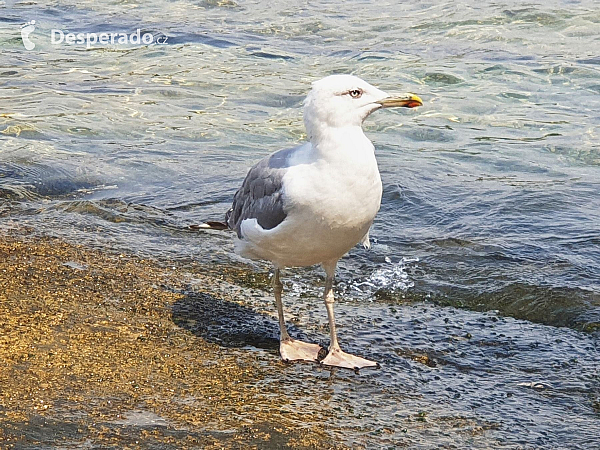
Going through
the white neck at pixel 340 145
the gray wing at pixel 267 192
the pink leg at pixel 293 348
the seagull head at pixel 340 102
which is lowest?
the pink leg at pixel 293 348

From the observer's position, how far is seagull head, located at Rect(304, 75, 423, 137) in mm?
4824

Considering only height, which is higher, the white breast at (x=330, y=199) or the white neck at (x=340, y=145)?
the white neck at (x=340, y=145)

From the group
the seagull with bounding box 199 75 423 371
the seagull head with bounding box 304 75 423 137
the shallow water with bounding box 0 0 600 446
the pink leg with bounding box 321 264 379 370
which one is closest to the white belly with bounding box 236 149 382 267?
the seagull with bounding box 199 75 423 371

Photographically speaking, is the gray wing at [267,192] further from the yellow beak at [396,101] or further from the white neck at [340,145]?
the yellow beak at [396,101]

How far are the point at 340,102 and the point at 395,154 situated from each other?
212 inches

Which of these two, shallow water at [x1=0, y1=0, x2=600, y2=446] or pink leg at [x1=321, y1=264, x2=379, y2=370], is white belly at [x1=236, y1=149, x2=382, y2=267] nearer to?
pink leg at [x1=321, y1=264, x2=379, y2=370]

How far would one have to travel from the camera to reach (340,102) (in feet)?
15.9

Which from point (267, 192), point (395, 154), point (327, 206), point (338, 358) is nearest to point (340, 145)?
point (327, 206)

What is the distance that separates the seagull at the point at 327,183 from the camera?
15.6ft

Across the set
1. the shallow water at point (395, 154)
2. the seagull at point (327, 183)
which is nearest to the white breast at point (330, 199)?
the seagull at point (327, 183)

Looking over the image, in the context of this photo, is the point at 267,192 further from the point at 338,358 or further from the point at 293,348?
the point at 338,358

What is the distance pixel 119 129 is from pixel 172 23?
251 inches

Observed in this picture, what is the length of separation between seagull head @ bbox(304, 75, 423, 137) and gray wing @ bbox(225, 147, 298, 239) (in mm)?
323

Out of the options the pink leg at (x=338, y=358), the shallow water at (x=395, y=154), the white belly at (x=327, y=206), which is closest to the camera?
the white belly at (x=327, y=206)
